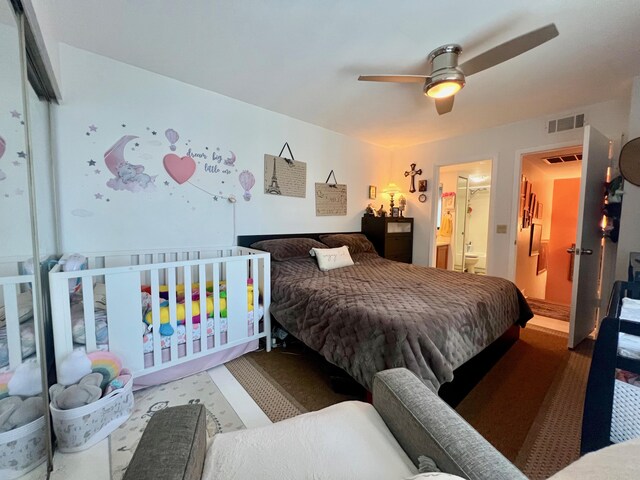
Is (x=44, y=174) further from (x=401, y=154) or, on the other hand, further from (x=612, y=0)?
(x=401, y=154)

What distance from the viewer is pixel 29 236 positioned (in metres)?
1.26

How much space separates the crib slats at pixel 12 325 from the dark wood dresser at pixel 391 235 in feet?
Result: 11.6

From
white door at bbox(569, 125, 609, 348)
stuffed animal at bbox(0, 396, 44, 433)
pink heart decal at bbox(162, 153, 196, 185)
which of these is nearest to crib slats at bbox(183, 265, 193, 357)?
stuffed animal at bbox(0, 396, 44, 433)

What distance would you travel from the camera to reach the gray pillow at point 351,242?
131 inches

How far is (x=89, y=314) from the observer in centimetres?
144

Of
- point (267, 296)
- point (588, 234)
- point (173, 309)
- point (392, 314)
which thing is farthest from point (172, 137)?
point (588, 234)

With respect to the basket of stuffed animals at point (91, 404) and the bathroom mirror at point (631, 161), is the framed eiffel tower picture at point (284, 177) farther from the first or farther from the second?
the bathroom mirror at point (631, 161)

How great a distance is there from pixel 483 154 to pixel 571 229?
9.02 ft

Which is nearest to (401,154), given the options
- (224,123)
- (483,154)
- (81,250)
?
(483,154)

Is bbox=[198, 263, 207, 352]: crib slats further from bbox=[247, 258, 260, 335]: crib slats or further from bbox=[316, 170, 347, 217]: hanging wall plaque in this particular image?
bbox=[316, 170, 347, 217]: hanging wall plaque

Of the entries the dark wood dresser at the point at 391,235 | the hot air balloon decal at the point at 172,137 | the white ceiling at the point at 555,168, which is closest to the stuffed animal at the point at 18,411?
the hot air balloon decal at the point at 172,137

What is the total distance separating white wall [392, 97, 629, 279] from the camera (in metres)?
2.66

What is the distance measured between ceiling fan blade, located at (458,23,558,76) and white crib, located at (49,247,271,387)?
2.08 metres

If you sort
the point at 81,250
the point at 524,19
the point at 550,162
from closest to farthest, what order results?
the point at 524,19 → the point at 81,250 → the point at 550,162
